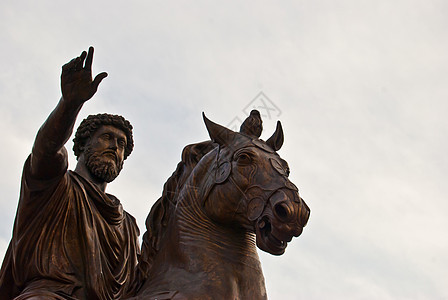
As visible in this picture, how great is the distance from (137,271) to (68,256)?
0.73 metres

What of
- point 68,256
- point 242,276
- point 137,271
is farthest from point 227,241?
point 68,256

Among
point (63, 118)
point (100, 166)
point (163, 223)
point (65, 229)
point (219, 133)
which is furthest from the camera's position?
point (100, 166)

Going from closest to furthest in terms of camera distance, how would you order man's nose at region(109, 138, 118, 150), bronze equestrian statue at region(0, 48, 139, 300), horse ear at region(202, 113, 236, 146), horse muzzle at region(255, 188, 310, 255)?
horse muzzle at region(255, 188, 310, 255), bronze equestrian statue at region(0, 48, 139, 300), horse ear at region(202, 113, 236, 146), man's nose at region(109, 138, 118, 150)

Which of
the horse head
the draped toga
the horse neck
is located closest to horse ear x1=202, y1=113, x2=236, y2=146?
the horse head

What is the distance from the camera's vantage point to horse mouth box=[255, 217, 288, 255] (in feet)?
16.3

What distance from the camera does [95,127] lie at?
7316mm

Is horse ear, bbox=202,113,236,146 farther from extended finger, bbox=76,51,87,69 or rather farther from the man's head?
the man's head

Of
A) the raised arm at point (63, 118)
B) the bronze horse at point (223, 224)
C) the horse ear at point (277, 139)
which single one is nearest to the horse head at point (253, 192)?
the bronze horse at point (223, 224)

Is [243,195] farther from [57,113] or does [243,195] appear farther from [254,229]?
[57,113]

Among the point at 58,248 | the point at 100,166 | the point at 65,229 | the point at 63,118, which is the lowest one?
the point at 58,248

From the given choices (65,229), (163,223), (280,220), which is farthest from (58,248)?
(280,220)

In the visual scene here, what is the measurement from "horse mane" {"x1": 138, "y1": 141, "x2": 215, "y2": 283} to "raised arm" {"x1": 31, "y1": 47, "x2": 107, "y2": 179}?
90 centimetres

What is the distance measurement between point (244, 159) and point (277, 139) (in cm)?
75

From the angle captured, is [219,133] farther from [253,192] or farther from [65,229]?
[65,229]
